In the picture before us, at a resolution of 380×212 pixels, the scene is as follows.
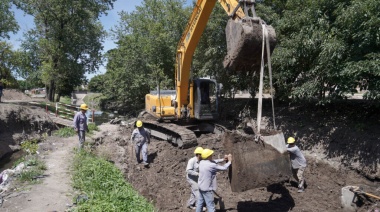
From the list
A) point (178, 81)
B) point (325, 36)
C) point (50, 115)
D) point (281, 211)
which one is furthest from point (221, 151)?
point (50, 115)

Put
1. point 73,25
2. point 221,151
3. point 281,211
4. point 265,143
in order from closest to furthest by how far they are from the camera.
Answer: point 265,143 < point 281,211 < point 221,151 < point 73,25

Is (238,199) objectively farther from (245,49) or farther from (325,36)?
(325,36)

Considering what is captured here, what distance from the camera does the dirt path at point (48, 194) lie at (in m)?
6.02

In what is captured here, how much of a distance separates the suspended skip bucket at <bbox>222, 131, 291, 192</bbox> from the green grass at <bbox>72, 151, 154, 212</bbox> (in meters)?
1.97

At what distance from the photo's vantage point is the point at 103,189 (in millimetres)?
7137

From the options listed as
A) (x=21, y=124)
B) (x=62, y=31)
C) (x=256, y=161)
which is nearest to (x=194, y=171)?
(x=256, y=161)

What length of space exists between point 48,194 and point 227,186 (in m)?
4.18

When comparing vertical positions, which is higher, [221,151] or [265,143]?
[265,143]

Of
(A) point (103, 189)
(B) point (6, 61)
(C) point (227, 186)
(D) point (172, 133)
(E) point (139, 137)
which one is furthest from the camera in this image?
(B) point (6, 61)

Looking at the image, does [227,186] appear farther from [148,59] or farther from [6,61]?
[148,59]

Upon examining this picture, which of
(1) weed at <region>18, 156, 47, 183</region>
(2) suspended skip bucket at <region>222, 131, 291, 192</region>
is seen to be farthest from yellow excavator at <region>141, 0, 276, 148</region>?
(1) weed at <region>18, 156, 47, 183</region>

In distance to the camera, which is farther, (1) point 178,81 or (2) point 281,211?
(1) point 178,81

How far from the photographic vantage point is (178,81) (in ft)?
37.9

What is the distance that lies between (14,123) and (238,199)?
40.3ft
